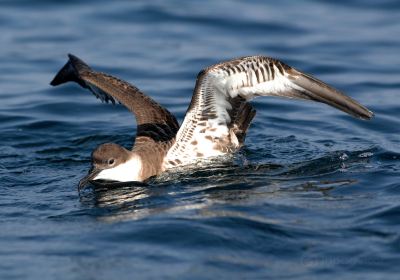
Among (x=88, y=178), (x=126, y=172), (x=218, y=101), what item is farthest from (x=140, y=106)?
(x=88, y=178)

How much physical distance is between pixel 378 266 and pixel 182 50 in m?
10.2

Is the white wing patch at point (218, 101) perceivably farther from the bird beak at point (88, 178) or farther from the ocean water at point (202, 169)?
the bird beak at point (88, 178)

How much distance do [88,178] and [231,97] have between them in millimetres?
1992

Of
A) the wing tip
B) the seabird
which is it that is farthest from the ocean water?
the wing tip

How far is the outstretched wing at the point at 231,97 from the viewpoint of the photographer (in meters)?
10.2

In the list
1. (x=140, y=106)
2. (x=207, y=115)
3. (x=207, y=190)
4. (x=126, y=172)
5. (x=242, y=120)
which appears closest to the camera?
(x=207, y=190)

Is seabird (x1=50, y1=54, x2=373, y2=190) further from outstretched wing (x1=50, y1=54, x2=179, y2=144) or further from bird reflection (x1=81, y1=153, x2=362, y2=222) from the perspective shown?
bird reflection (x1=81, y1=153, x2=362, y2=222)

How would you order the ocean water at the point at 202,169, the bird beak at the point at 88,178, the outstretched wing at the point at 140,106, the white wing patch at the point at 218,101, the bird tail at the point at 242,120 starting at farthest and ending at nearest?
the outstretched wing at the point at 140,106
the bird tail at the point at 242,120
the white wing patch at the point at 218,101
the bird beak at the point at 88,178
the ocean water at the point at 202,169

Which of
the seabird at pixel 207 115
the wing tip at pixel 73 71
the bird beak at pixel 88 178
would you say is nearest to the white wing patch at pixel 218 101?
the seabird at pixel 207 115

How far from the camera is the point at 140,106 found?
37.8 ft

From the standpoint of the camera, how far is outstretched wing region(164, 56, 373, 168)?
10156mm

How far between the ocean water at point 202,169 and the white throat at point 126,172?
8.7 inches

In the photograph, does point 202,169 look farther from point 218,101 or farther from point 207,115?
point 218,101

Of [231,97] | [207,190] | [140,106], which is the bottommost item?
[207,190]
